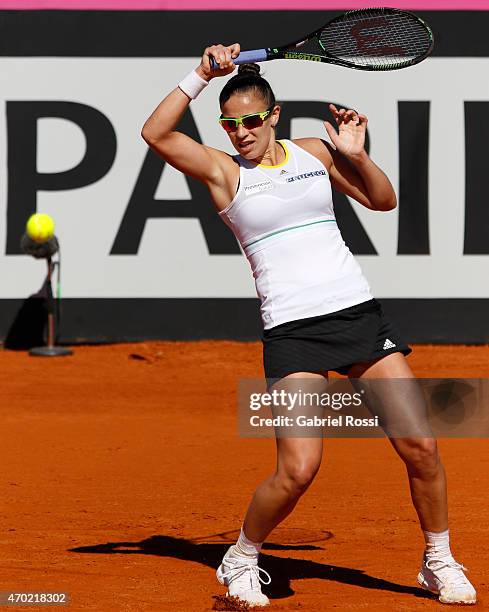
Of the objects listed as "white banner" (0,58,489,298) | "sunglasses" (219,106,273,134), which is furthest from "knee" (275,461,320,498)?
"white banner" (0,58,489,298)

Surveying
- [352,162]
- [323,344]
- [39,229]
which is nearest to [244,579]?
[323,344]

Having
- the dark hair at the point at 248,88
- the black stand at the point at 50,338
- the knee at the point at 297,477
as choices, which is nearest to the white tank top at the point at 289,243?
the dark hair at the point at 248,88

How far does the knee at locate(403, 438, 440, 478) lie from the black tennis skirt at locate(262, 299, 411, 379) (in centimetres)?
37

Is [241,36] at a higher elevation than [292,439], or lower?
higher

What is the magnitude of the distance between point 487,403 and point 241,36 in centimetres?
425

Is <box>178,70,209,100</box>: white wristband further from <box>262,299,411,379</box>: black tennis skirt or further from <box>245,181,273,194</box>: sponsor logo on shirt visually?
<box>262,299,411,379</box>: black tennis skirt

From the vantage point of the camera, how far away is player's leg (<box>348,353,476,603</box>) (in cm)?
476

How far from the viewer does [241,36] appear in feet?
38.7

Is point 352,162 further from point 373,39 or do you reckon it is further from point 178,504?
point 178,504

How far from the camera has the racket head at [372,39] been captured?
5.38m

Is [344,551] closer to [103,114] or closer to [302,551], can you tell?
[302,551]

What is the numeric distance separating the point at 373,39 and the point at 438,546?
2.17 metres

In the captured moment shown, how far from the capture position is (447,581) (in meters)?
4.82

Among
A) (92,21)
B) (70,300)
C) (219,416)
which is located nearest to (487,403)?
(219,416)
